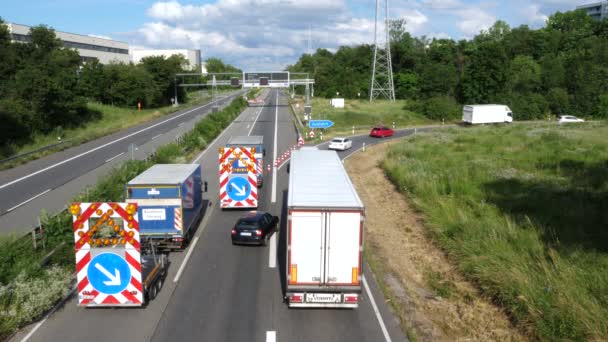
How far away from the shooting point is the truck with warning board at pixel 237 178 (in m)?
21.5

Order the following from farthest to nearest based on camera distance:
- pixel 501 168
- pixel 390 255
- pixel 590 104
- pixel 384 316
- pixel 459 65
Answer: pixel 459 65 → pixel 590 104 → pixel 501 168 → pixel 390 255 → pixel 384 316

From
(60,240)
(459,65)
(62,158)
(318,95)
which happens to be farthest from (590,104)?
(60,240)

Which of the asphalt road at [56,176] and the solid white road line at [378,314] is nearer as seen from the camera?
the solid white road line at [378,314]

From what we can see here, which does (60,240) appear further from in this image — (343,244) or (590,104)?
(590,104)

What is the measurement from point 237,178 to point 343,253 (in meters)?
10.8

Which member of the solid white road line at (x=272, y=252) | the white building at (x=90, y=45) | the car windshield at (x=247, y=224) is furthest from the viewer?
the white building at (x=90, y=45)

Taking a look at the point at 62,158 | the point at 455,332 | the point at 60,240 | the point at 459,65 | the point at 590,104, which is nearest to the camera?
the point at 455,332

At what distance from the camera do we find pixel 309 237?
12.0 m

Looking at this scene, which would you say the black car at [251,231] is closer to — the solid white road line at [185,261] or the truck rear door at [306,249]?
the solid white road line at [185,261]

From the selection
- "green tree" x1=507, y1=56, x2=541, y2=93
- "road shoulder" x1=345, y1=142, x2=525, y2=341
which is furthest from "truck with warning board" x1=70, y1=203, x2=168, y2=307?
"green tree" x1=507, y1=56, x2=541, y2=93

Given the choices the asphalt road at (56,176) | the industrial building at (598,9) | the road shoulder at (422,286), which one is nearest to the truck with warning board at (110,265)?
the road shoulder at (422,286)

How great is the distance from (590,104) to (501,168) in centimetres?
6069

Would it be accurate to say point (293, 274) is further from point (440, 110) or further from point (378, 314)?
point (440, 110)

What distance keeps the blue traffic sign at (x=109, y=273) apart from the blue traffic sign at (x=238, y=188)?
1013cm
